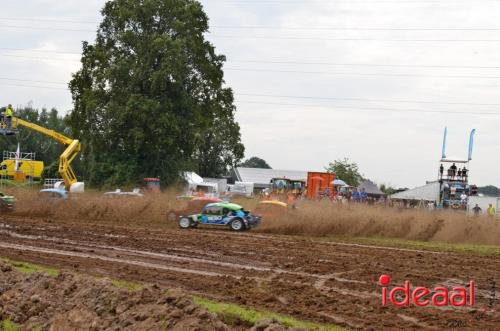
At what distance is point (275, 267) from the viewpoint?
70.2 ft

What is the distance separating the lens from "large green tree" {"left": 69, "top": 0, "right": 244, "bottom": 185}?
56.9m

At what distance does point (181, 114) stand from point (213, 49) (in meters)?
7.08

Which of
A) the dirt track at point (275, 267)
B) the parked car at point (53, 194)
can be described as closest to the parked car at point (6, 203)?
the parked car at point (53, 194)

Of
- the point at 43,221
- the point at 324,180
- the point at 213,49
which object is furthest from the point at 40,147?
the point at 43,221

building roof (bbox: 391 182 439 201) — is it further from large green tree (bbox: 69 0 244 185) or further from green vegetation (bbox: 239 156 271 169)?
green vegetation (bbox: 239 156 271 169)

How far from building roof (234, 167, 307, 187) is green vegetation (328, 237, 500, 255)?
82.1m

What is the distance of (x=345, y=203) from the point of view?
38.7m

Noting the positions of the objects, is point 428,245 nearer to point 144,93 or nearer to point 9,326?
point 9,326

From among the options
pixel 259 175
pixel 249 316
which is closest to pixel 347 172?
pixel 259 175

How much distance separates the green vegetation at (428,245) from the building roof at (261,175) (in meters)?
82.1

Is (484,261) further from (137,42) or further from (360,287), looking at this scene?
(137,42)

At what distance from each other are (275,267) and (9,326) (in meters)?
9.32

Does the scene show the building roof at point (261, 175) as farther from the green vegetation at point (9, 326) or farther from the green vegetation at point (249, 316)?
the green vegetation at point (9, 326)

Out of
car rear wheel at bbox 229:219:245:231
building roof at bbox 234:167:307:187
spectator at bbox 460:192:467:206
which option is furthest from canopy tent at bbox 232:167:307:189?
car rear wheel at bbox 229:219:245:231
